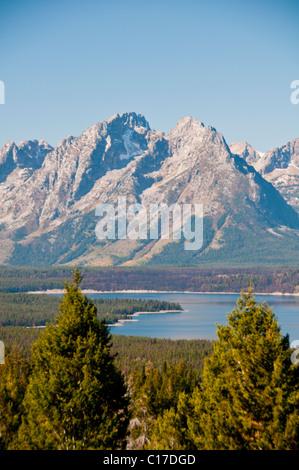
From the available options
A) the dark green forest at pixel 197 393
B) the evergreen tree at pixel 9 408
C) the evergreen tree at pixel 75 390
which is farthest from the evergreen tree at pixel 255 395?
the evergreen tree at pixel 9 408

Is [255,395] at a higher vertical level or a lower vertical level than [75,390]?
higher

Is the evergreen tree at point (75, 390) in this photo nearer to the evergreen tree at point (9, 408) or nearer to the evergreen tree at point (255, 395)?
the evergreen tree at point (255, 395)

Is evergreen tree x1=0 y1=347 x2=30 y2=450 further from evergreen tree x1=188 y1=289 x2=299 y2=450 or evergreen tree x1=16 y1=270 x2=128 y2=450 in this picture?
evergreen tree x1=188 y1=289 x2=299 y2=450

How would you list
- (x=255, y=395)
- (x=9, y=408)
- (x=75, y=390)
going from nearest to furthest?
1. (x=255, y=395)
2. (x=75, y=390)
3. (x=9, y=408)

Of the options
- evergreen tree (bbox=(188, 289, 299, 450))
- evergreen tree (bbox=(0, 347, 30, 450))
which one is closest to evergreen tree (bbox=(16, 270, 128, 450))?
evergreen tree (bbox=(188, 289, 299, 450))

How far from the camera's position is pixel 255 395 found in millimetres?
27922

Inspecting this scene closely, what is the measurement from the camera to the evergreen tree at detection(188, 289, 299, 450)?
2669 cm

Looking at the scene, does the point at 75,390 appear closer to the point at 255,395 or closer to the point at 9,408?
the point at 255,395

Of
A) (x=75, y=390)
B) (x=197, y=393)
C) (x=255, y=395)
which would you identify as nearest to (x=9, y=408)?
(x=75, y=390)

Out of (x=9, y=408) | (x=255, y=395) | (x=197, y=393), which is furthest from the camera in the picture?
(x=9, y=408)

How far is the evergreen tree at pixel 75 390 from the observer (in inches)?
1193

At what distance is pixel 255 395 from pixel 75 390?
8831 mm

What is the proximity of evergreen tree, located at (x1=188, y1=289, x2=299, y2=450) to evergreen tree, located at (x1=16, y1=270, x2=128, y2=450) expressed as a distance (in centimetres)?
496
